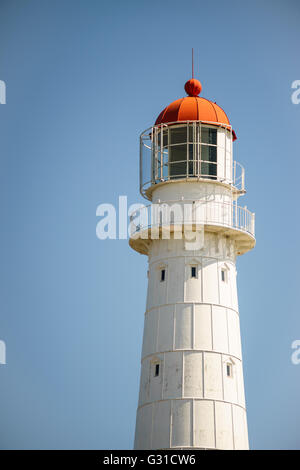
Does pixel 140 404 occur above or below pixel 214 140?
below

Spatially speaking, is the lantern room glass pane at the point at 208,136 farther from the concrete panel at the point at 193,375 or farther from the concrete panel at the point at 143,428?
the concrete panel at the point at 143,428

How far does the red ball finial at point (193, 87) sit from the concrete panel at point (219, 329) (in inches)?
403

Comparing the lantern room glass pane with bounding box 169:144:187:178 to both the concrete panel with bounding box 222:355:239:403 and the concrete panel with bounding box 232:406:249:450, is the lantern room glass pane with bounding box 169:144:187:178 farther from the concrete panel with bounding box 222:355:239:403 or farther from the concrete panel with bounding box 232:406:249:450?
the concrete panel with bounding box 232:406:249:450

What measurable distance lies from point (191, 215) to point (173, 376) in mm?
7161

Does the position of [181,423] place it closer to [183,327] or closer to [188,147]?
[183,327]

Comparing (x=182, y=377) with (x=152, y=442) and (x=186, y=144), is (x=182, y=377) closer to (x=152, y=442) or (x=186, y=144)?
(x=152, y=442)

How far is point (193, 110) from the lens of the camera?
63688 millimetres

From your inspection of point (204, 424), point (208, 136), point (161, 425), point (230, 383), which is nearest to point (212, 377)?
point (230, 383)

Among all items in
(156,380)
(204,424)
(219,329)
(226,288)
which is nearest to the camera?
(204,424)
